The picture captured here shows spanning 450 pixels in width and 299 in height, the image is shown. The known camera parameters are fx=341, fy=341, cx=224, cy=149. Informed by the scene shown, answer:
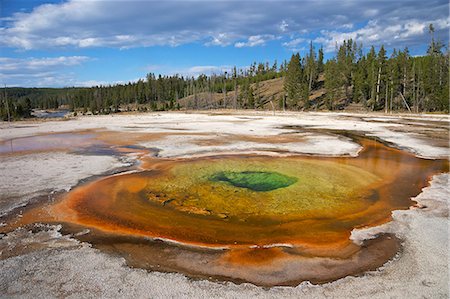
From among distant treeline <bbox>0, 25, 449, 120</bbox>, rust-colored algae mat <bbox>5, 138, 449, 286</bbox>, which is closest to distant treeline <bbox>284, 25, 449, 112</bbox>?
distant treeline <bbox>0, 25, 449, 120</bbox>

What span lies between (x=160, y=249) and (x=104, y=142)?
17.6 metres

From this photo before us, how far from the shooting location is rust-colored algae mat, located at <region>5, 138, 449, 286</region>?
6.30m

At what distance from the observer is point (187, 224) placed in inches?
324

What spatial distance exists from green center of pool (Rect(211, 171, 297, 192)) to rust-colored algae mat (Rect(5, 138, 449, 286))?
0.12ft

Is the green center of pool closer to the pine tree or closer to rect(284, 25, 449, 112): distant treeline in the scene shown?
rect(284, 25, 449, 112): distant treeline

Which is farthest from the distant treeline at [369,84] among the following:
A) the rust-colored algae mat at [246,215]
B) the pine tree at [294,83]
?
the rust-colored algae mat at [246,215]

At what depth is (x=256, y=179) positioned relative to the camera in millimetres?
12633

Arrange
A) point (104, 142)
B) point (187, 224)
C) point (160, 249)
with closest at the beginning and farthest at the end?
point (160, 249) < point (187, 224) < point (104, 142)

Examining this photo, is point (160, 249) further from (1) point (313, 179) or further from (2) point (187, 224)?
(1) point (313, 179)

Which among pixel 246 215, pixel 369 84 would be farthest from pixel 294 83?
pixel 246 215

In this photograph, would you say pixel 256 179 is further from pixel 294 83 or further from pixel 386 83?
pixel 294 83

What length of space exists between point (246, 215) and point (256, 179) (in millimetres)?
3869

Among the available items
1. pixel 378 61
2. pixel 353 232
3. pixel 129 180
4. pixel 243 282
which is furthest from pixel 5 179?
pixel 378 61

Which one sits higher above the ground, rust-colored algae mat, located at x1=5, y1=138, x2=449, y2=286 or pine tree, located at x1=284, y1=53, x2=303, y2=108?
pine tree, located at x1=284, y1=53, x2=303, y2=108
